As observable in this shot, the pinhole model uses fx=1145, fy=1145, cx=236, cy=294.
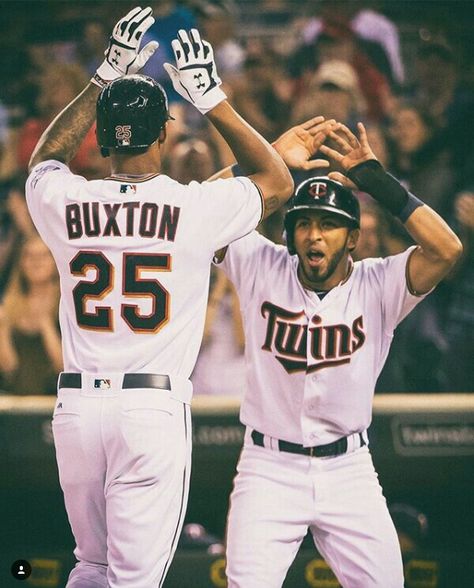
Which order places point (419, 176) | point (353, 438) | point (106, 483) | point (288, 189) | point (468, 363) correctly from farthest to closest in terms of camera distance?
point (419, 176) < point (468, 363) < point (353, 438) < point (288, 189) < point (106, 483)

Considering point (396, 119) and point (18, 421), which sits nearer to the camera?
point (18, 421)

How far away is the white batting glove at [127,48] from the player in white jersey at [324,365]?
2.02 feet

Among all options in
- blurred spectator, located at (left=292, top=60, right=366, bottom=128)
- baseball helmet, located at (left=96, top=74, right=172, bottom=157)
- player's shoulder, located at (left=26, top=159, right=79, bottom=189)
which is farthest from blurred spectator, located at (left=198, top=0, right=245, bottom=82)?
baseball helmet, located at (left=96, top=74, right=172, bottom=157)

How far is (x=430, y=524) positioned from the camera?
18.2ft

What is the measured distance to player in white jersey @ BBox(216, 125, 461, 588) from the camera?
400 centimetres

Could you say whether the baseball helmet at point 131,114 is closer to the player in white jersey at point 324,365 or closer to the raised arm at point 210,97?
the raised arm at point 210,97

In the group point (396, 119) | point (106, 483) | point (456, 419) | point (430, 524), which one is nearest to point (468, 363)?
point (456, 419)

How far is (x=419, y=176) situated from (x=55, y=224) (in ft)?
10.3

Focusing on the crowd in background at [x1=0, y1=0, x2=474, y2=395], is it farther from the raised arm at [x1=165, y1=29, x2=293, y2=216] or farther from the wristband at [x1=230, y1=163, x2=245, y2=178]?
the raised arm at [x1=165, y1=29, x2=293, y2=216]

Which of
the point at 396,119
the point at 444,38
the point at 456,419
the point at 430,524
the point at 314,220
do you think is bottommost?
the point at 430,524

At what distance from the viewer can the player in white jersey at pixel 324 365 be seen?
13.1 feet

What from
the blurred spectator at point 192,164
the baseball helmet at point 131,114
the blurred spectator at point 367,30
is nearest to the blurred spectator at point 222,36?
the blurred spectator at point 367,30

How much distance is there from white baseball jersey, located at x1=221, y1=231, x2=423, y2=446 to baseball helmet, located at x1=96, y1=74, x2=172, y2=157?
759mm

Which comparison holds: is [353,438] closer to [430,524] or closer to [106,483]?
[106,483]
